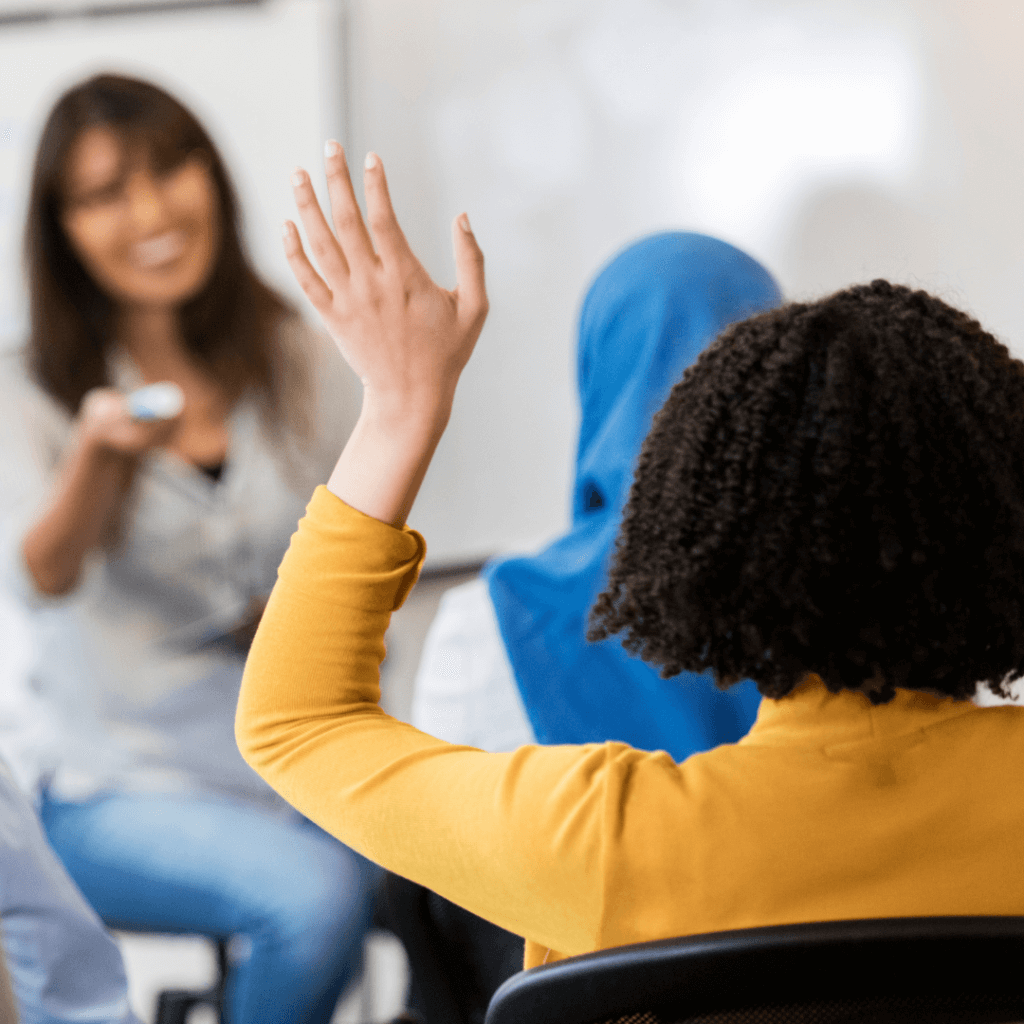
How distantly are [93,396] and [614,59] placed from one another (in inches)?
37.0

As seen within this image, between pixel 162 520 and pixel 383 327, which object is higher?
pixel 383 327

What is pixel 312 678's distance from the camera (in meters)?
0.47

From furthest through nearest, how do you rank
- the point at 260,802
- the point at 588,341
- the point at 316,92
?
the point at 316,92, the point at 260,802, the point at 588,341

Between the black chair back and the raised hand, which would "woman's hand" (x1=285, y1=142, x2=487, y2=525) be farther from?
the black chair back

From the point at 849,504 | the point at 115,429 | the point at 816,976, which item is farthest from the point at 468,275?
the point at 115,429

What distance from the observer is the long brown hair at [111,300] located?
1316mm

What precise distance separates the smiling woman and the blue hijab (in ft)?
1.39

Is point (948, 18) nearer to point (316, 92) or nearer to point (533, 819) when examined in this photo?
point (316, 92)

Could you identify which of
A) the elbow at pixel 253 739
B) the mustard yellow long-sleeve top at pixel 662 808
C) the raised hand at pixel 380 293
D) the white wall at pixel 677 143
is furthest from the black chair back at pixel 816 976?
the white wall at pixel 677 143

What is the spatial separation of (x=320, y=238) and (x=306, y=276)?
0.02 meters

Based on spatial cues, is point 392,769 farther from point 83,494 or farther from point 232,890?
point 83,494

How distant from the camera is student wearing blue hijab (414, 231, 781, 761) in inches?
35.2

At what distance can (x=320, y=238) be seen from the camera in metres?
0.47

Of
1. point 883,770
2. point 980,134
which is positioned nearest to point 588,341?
point 883,770
